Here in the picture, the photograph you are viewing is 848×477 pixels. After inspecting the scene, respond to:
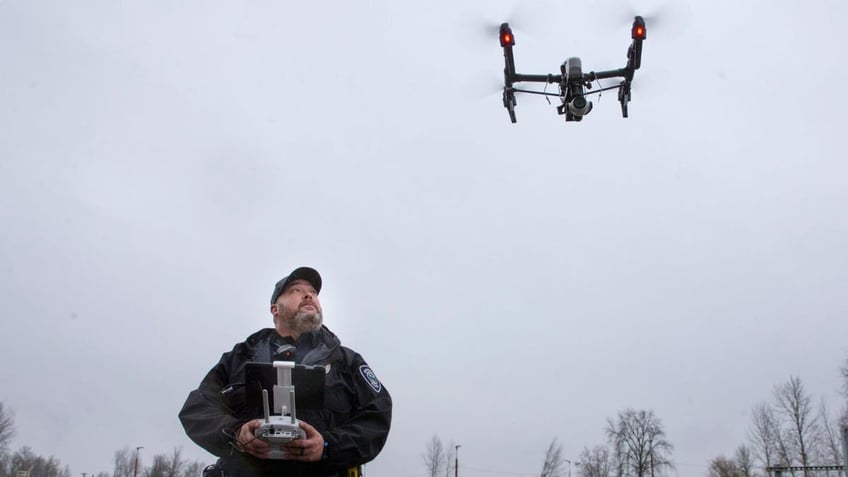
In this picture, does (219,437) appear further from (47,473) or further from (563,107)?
(47,473)

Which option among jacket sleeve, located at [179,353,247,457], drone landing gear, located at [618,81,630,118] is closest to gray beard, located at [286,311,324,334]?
jacket sleeve, located at [179,353,247,457]

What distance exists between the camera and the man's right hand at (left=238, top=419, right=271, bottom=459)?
305cm

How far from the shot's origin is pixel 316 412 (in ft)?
11.3

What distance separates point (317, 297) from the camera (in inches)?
158

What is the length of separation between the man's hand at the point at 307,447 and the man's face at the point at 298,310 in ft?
2.57

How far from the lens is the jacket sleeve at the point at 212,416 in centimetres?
322

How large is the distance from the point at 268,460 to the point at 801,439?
57167mm

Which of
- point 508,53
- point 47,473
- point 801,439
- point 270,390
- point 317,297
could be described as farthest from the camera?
point 47,473

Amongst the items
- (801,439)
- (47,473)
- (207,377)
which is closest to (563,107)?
(207,377)

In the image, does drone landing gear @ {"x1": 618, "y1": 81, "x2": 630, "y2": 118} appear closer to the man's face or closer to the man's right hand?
the man's face

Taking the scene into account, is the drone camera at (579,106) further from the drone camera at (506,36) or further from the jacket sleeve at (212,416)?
the jacket sleeve at (212,416)

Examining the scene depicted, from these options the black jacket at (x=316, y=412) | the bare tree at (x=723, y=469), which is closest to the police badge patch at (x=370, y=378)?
the black jacket at (x=316, y=412)

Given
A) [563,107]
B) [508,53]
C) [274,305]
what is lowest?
[274,305]

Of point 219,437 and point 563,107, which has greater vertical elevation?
point 563,107
